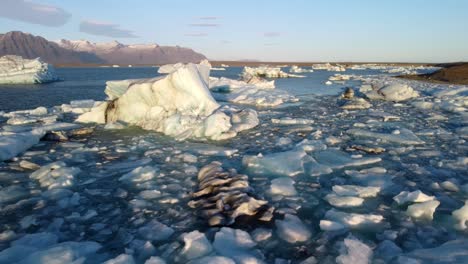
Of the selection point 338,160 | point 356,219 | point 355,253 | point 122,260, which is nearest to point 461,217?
point 356,219

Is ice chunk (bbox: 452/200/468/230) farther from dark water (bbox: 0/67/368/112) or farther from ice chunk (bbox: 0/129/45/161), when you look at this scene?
dark water (bbox: 0/67/368/112)

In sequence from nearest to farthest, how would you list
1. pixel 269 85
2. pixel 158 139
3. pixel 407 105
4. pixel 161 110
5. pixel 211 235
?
pixel 211 235 → pixel 158 139 → pixel 161 110 → pixel 407 105 → pixel 269 85

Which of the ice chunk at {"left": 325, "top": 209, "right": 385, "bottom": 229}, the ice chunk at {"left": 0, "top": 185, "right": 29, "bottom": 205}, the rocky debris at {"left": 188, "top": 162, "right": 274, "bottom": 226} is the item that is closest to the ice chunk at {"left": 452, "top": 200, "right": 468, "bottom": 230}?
the ice chunk at {"left": 325, "top": 209, "right": 385, "bottom": 229}

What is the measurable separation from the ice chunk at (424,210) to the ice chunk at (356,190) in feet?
1.69

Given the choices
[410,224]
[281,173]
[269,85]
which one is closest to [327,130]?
[281,173]

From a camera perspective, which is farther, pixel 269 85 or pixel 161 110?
pixel 269 85

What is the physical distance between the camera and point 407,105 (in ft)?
38.4

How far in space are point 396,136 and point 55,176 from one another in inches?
222

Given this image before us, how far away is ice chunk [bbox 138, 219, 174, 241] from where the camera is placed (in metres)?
2.90

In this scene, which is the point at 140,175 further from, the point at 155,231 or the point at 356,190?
the point at 356,190

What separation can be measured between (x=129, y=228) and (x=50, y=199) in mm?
1250

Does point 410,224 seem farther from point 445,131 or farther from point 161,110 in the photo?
point 161,110

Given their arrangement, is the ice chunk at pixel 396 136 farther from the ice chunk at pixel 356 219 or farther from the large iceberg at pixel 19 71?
the large iceberg at pixel 19 71

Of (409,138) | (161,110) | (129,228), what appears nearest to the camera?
(129,228)
